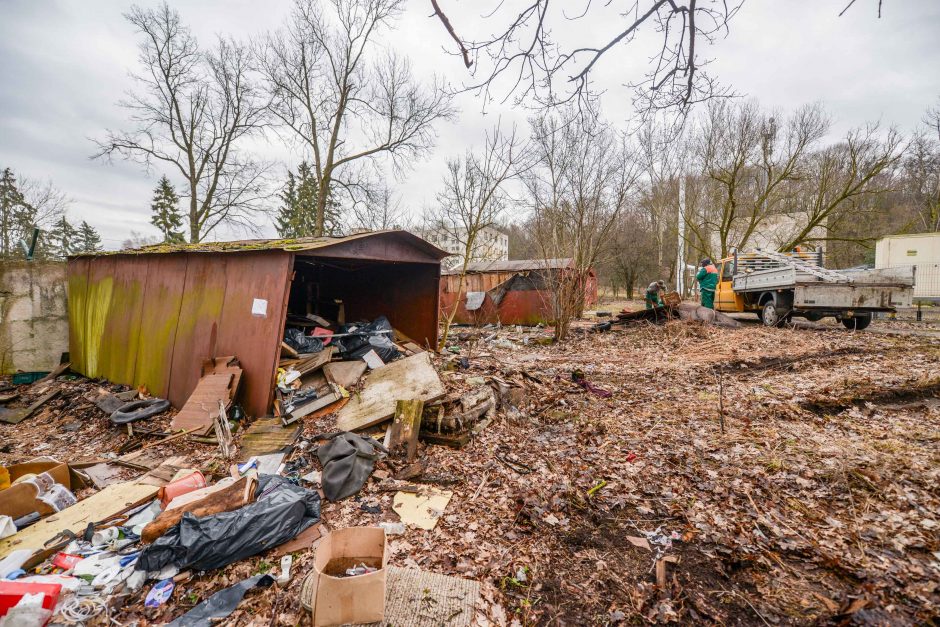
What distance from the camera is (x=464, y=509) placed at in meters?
3.43

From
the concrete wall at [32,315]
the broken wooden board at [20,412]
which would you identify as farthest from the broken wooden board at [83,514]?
the concrete wall at [32,315]

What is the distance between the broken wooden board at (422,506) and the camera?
10.7ft

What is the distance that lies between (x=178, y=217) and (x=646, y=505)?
31.6 metres

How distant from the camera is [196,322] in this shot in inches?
227

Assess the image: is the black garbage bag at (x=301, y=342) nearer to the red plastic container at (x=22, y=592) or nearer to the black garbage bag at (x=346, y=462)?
the black garbage bag at (x=346, y=462)

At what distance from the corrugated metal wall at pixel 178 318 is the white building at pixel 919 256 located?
2208cm

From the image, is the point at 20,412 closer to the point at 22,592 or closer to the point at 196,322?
the point at 196,322

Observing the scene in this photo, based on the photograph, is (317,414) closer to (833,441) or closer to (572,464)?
(572,464)

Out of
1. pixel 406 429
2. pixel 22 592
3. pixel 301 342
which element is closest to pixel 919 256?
pixel 406 429

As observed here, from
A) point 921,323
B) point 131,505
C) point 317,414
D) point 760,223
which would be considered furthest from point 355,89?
point 921,323

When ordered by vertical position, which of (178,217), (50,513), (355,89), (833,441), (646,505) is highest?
(355,89)

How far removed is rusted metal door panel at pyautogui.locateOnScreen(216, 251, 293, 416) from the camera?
496cm

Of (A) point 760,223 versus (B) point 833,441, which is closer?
(B) point 833,441

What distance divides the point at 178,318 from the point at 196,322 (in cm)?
52
